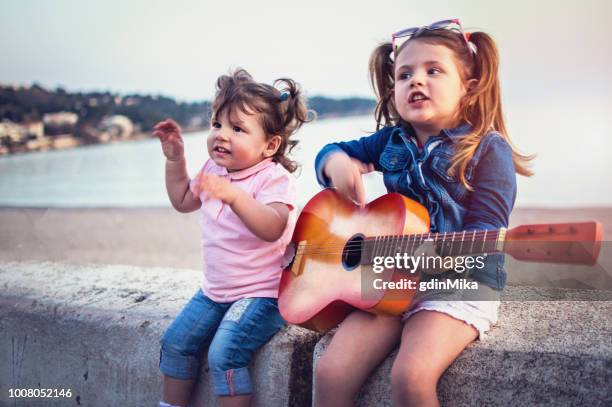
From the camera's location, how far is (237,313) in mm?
1926

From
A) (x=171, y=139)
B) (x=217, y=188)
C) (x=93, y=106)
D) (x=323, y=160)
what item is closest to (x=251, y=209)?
(x=217, y=188)

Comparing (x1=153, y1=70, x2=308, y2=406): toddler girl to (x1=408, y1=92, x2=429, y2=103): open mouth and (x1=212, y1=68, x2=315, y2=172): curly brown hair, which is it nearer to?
(x1=212, y1=68, x2=315, y2=172): curly brown hair

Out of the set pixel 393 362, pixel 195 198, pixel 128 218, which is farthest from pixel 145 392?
pixel 128 218

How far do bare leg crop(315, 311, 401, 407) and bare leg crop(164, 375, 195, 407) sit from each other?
0.51 metres

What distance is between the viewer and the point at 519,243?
1446 millimetres

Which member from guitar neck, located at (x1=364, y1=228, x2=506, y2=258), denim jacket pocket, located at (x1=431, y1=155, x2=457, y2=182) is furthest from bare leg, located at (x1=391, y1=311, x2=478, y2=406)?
denim jacket pocket, located at (x1=431, y1=155, x2=457, y2=182)

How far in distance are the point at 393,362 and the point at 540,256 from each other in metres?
0.51

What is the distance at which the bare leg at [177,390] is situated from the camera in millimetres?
1975

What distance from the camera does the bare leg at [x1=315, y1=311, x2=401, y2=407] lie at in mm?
1653

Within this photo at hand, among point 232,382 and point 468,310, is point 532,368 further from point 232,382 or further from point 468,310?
point 232,382

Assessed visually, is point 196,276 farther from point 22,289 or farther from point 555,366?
point 555,366

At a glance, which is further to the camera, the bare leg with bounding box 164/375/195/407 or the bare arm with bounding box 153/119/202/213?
the bare arm with bounding box 153/119/202/213

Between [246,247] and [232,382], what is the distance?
1.42 ft

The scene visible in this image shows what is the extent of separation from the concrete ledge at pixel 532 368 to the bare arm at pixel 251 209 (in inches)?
21.8
